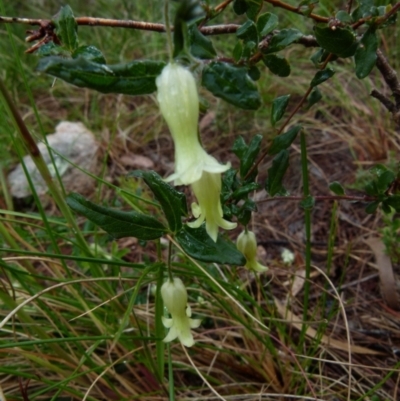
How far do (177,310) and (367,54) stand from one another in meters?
0.56

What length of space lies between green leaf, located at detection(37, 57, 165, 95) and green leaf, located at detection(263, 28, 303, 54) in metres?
0.25

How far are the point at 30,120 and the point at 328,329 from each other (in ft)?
6.30

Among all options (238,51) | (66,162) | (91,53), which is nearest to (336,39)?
(238,51)

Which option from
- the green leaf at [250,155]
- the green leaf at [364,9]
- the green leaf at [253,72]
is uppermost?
the green leaf at [364,9]

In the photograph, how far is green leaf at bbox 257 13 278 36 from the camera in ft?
2.74

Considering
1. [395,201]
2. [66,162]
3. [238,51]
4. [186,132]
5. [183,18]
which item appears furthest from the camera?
[66,162]

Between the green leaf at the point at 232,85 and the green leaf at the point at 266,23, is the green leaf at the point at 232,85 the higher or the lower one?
the lower one

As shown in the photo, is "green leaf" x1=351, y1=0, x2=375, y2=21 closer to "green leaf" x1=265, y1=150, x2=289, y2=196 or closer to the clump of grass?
"green leaf" x1=265, y1=150, x2=289, y2=196

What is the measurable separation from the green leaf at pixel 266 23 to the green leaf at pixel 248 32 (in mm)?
11

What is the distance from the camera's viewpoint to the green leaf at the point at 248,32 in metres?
0.83

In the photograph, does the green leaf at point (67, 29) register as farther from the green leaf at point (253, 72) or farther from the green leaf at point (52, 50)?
the green leaf at point (253, 72)

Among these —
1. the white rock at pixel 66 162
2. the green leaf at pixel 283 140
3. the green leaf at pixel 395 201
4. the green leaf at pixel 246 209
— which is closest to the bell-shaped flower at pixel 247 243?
the green leaf at pixel 246 209

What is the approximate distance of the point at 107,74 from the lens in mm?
645

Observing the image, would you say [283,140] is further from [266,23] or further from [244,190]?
[266,23]
